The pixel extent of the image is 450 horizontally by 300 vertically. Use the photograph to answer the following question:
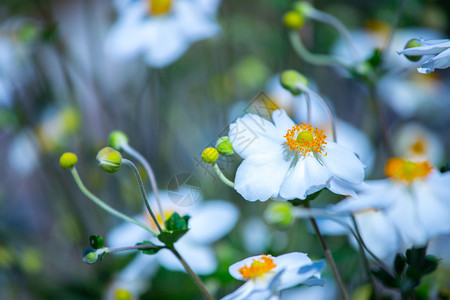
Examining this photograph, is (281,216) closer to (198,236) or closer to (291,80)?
(291,80)

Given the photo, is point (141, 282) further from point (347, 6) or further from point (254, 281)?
point (347, 6)

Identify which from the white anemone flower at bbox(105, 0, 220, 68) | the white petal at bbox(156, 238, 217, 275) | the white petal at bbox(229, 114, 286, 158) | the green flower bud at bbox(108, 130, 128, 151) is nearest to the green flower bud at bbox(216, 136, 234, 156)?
the white petal at bbox(229, 114, 286, 158)

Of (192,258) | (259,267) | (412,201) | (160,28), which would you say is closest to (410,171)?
(412,201)

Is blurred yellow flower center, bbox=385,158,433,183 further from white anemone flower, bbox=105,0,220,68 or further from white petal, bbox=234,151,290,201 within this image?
white anemone flower, bbox=105,0,220,68

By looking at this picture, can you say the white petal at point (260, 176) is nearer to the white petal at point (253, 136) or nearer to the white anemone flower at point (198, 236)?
the white petal at point (253, 136)

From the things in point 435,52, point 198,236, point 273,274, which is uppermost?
point 435,52

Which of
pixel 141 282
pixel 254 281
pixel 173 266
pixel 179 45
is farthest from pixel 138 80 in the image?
pixel 254 281

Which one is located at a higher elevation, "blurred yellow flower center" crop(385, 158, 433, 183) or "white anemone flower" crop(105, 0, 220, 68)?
"white anemone flower" crop(105, 0, 220, 68)
